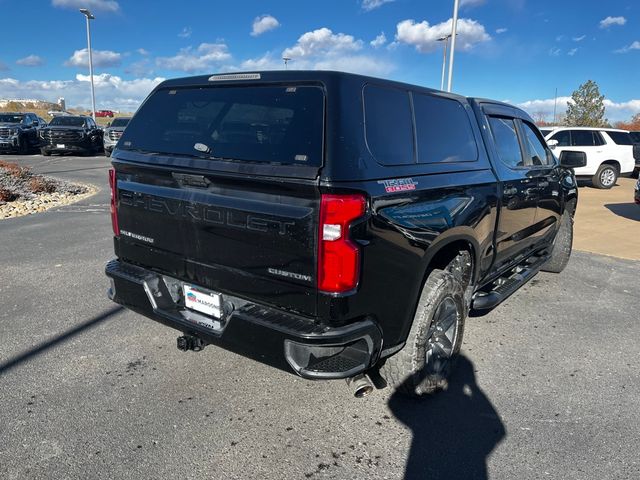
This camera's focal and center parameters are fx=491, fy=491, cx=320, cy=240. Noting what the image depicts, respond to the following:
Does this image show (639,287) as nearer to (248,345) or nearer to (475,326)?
(475,326)

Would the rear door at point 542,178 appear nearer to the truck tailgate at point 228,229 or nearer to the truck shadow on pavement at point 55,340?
the truck tailgate at point 228,229

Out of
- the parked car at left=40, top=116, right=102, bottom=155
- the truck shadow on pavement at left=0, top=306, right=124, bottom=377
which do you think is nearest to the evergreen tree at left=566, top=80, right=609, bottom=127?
the parked car at left=40, top=116, right=102, bottom=155

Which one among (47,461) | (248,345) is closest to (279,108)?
(248,345)

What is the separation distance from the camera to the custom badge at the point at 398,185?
8.23ft

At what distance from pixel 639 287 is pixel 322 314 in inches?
192

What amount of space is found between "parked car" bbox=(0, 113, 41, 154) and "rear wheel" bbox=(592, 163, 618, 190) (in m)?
22.1

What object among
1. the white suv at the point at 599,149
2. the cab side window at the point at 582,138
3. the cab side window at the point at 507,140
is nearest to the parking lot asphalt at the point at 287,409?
the cab side window at the point at 507,140

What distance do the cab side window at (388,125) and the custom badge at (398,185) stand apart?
0.11 metres

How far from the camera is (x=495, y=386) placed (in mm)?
3354

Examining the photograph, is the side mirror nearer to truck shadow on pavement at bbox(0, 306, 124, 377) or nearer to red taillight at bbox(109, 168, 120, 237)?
red taillight at bbox(109, 168, 120, 237)

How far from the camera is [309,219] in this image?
2.33m

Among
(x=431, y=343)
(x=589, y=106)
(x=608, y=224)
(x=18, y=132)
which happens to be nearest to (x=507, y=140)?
(x=431, y=343)

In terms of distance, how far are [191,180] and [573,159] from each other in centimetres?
429

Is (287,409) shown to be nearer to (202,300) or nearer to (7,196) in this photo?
(202,300)
